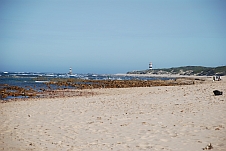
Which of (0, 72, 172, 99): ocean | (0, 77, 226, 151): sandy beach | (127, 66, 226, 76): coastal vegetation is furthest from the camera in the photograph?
(127, 66, 226, 76): coastal vegetation

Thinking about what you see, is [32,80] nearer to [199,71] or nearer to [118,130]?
[118,130]

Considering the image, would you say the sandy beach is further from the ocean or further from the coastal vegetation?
the coastal vegetation

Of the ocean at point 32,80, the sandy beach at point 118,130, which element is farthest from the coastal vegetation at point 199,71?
the sandy beach at point 118,130

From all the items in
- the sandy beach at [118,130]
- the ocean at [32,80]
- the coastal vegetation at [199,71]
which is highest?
the coastal vegetation at [199,71]

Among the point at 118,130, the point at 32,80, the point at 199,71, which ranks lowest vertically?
the point at 118,130

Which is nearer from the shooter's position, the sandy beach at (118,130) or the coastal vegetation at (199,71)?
the sandy beach at (118,130)

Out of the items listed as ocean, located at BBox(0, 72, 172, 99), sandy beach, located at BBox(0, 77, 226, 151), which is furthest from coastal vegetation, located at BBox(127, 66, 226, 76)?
sandy beach, located at BBox(0, 77, 226, 151)

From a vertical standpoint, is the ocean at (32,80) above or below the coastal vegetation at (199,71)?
below

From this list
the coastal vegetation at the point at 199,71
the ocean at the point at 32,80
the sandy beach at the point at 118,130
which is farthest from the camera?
the coastal vegetation at the point at 199,71

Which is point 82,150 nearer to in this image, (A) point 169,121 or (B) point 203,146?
(B) point 203,146

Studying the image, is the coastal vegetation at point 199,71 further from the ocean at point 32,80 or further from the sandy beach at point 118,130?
the sandy beach at point 118,130

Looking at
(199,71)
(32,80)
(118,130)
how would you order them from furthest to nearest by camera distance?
(199,71) → (32,80) → (118,130)

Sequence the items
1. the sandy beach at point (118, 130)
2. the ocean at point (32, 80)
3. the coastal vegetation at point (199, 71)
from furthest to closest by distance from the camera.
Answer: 1. the coastal vegetation at point (199, 71)
2. the ocean at point (32, 80)
3. the sandy beach at point (118, 130)

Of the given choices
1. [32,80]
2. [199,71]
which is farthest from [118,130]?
[199,71]
